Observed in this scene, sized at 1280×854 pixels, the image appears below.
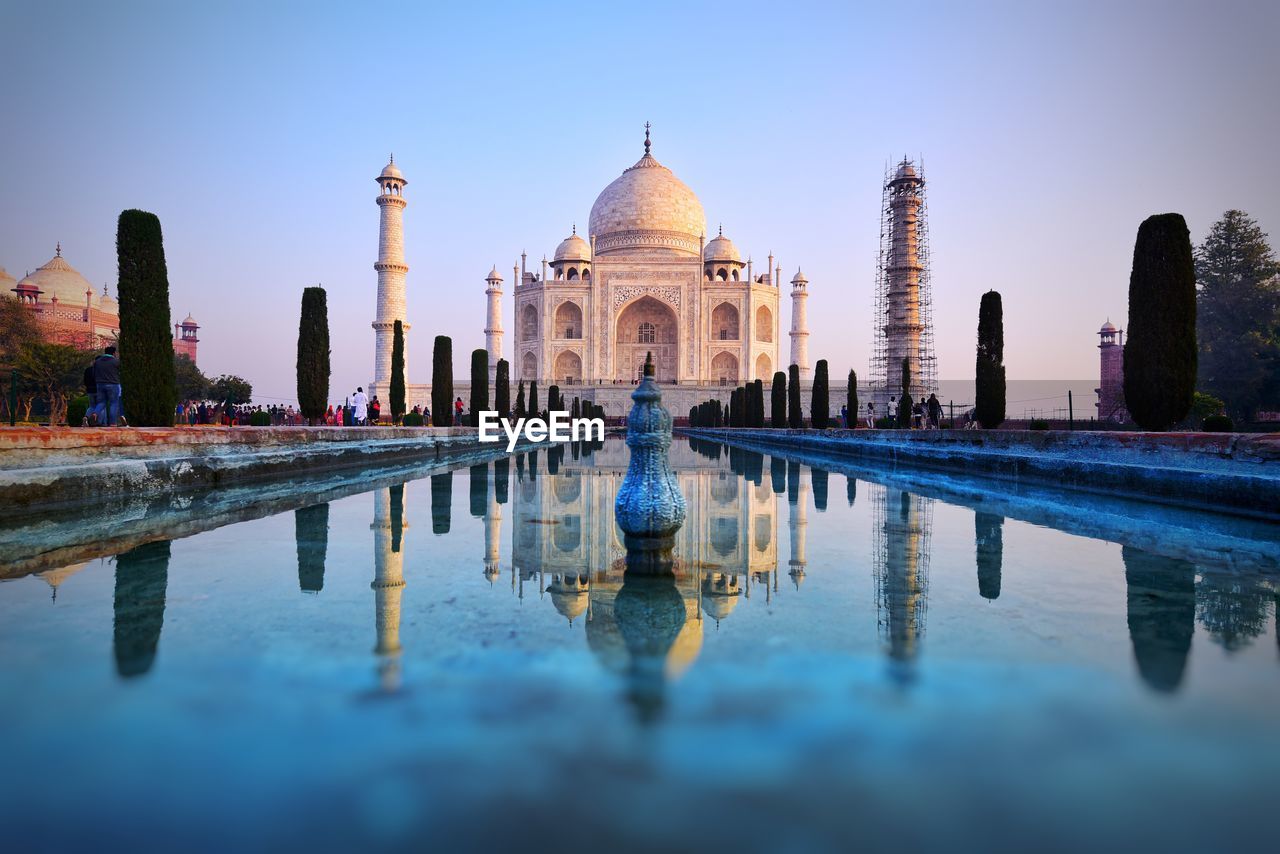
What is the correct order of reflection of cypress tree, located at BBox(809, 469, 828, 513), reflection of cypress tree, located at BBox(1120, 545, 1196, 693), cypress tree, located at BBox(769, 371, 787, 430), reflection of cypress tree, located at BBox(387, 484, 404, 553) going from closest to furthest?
reflection of cypress tree, located at BBox(1120, 545, 1196, 693) → reflection of cypress tree, located at BBox(387, 484, 404, 553) → reflection of cypress tree, located at BBox(809, 469, 828, 513) → cypress tree, located at BBox(769, 371, 787, 430)

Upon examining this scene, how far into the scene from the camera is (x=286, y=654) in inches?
42.1

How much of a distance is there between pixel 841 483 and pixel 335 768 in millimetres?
4098

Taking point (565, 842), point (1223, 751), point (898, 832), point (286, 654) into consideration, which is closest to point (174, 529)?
point (286, 654)

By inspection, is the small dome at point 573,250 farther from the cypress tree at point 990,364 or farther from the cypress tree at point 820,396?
the cypress tree at point 990,364

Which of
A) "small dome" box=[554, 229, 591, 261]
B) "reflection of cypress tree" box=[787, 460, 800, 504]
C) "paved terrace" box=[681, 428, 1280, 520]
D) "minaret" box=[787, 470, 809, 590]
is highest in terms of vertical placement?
"small dome" box=[554, 229, 591, 261]

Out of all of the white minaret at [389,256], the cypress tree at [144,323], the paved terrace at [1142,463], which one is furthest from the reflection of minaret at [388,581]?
the white minaret at [389,256]

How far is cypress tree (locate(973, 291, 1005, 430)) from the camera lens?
899cm

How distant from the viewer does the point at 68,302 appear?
28594 millimetres

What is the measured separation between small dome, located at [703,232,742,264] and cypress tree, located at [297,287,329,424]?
25.8 metres

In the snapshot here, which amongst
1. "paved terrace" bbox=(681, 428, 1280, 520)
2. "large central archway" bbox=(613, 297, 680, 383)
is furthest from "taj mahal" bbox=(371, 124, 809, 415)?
"paved terrace" bbox=(681, 428, 1280, 520)

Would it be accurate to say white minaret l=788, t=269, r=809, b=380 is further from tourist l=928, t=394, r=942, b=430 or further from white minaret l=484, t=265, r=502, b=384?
tourist l=928, t=394, r=942, b=430

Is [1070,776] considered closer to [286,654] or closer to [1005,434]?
[286,654]

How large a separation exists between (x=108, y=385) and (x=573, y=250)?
28.3m

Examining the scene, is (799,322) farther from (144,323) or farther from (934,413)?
(144,323)
